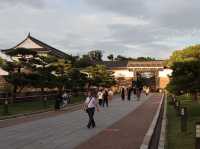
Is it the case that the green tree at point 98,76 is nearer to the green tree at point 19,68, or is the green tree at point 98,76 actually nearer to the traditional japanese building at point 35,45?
the traditional japanese building at point 35,45

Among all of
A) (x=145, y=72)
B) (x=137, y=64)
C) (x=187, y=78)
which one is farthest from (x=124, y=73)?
(x=187, y=78)

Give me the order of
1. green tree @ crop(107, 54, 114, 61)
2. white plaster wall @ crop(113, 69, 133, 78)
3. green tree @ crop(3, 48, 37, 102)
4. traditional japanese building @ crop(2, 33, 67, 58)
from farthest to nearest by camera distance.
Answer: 1. green tree @ crop(107, 54, 114, 61)
2. white plaster wall @ crop(113, 69, 133, 78)
3. traditional japanese building @ crop(2, 33, 67, 58)
4. green tree @ crop(3, 48, 37, 102)

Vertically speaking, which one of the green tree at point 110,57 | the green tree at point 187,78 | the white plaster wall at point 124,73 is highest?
the green tree at point 110,57

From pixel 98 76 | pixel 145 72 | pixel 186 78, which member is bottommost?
pixel 186 78

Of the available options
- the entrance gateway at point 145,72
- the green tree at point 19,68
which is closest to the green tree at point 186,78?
the green tree at point 19,68

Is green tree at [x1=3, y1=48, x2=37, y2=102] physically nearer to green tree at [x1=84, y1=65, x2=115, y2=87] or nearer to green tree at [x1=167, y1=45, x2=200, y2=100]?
green tree at [x1=167, y1=45, x2=200, y2=100]

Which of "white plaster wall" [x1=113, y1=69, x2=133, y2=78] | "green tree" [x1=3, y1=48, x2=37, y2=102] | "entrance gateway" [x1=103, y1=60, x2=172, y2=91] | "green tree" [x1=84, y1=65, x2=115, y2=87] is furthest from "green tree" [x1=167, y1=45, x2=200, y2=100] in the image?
"white plaster wall" [x1=113, y1=69, x2=133, y2=78]

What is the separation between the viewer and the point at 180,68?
27.3 metres

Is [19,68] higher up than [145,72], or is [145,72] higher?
[145,72]

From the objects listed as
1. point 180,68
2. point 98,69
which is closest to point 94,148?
point 180,68

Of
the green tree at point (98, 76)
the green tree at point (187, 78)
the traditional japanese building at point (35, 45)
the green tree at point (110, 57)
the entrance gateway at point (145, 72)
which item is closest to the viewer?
the green tree at point (187, 78)

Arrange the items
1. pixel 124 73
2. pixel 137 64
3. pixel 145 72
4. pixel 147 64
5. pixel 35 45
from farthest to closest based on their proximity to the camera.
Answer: pixel 145 72 < pixel 137 64 < pixel 124 73 < pixel 147 64 < pixel 35 45

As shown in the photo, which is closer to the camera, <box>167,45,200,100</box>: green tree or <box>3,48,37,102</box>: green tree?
<box>167,45,200,100</box>: green tree

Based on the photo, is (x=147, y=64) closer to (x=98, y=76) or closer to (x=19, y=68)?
(x=98, y=76)
